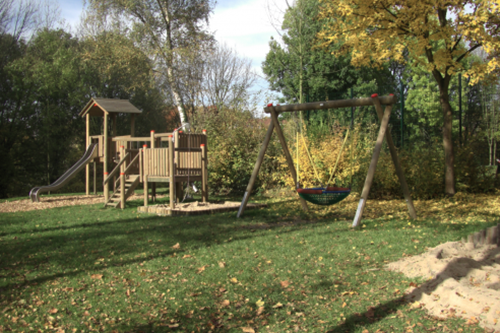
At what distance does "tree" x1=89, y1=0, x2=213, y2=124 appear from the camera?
67.4 ft

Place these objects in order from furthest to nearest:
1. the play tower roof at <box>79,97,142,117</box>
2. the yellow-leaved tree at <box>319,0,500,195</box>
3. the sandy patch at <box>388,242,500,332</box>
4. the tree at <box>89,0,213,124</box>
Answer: the tree at <box>89,0,213,124</box> < the play tower roof at <box>79,97,142,117</box> < the yellow-leaved tree at <box>319,0,500,195</box> < the sandy patch at <box>388,242,500,332</box>

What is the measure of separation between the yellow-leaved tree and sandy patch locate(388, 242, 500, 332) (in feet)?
18.1

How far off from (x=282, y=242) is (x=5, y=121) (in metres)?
22.7

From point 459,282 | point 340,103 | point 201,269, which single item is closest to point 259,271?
point 201,269

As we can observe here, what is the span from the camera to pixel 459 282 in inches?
167

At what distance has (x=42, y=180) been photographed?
25453 millimetres

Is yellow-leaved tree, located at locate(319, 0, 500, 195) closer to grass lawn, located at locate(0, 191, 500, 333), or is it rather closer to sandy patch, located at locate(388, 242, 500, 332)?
grass lawn, located at locate(0, 191, 500, 333)

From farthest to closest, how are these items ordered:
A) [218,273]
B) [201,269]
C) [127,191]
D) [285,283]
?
[127,191] → [201,269] → [218,273] → [285,283]

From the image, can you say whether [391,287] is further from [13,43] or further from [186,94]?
[186,94]

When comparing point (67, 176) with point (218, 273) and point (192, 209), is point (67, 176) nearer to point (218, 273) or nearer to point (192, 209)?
point (192, 209)

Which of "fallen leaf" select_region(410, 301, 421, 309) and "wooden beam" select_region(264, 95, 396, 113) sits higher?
"wooden beam" select_region(264, 95, 396, 113)

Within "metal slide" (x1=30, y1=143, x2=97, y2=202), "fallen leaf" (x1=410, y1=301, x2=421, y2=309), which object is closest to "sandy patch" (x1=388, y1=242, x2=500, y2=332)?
"fallen leaf" (x1=410, y1=301, x2=421, y2=309)

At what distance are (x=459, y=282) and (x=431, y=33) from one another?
25.2 feet

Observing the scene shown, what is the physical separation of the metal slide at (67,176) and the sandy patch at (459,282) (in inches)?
501
